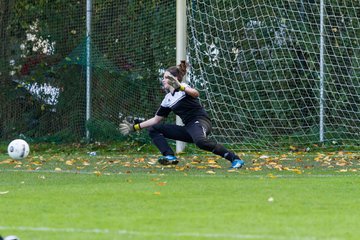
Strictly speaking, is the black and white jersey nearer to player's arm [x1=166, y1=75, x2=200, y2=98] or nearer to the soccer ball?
player's arm [x1=166, y1=75, x2=200, y2=98]

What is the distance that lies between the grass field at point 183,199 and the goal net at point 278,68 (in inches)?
96.5

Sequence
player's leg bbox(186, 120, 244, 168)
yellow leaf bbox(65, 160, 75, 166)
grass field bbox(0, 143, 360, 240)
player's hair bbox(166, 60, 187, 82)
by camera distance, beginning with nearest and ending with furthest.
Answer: grass field bbox(0, 143, 360, 240), player's leg bbox(186, 120, 244, 168), player's hair bbox(166, 60, 187, 82), yellow leaf bbox(65, 160, 75, 166)

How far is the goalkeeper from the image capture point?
12.8m

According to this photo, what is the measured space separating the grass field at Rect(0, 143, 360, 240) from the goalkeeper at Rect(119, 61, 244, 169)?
29cm

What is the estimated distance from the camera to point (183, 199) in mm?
9102

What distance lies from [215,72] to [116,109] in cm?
278

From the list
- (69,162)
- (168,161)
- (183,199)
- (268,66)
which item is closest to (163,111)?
(168,161)

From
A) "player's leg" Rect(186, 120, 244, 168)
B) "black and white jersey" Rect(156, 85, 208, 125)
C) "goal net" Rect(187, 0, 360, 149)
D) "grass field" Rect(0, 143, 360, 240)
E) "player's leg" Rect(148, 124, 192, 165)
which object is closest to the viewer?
"grass field" Rect(0, 143, 360, 240)

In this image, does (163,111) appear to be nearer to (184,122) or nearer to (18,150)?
(184,122)

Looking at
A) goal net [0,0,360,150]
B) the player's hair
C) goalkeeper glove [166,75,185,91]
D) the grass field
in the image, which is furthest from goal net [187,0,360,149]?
goalkeeper glove [166,75,185,91]

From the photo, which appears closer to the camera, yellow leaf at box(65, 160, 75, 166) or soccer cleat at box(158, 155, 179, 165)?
soccer cleat at box(158, 155, 179, 165)

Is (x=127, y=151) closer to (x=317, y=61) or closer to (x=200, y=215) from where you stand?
(x=317, y=61)

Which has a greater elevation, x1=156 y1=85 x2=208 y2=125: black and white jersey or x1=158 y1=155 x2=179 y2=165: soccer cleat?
x1=156 y1=85 x2=208 y2=125: black and white jersey

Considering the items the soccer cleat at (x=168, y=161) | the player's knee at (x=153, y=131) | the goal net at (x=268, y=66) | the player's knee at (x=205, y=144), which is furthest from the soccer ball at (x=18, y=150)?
the goal net at (x=268, y=66)
